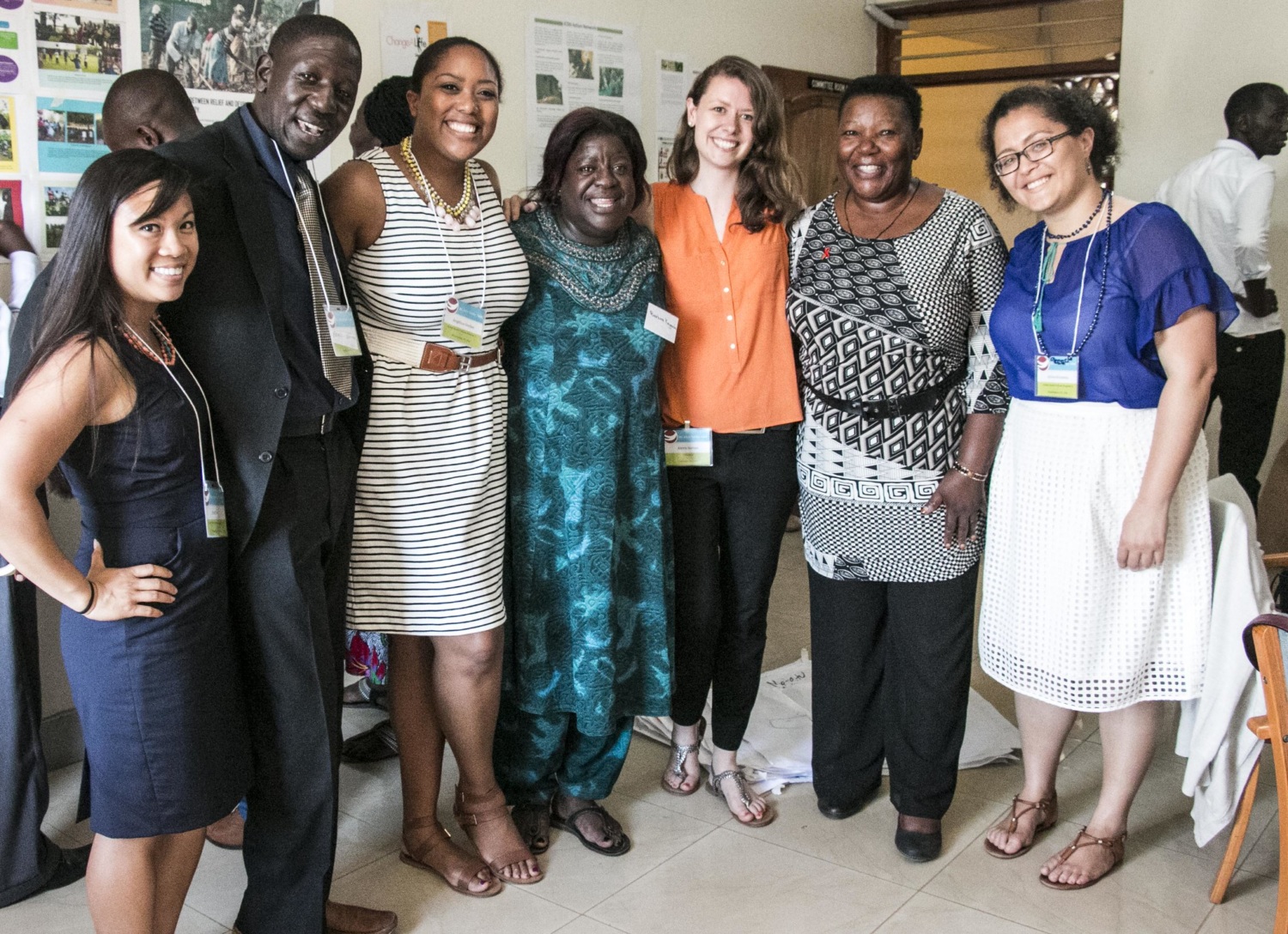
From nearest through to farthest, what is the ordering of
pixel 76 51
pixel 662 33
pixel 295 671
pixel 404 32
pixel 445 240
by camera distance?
1. pixel 295 671
2. pixel 445 240
3. pixel 76 51
4. pixel 404 32
5. pixel 662 33

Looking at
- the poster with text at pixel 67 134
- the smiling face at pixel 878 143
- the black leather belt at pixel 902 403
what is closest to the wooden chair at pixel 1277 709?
the black leather belt at pixel 902 403

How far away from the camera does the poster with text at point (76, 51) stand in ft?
9.65

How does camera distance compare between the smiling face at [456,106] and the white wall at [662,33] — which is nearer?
the smiling face at [456,106]

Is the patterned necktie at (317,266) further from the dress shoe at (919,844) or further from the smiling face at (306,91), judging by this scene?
the dress shoe at (919,844)

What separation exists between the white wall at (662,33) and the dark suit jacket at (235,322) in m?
1.91

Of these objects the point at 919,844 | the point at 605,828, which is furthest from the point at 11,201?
the point at 919,844

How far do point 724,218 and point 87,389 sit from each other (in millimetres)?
1372

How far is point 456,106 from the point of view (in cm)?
217

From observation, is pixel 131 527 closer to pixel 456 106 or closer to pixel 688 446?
pixel 456 106

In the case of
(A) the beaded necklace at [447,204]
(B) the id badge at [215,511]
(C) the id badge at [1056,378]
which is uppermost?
(A) the beaded necklace at [447,204]

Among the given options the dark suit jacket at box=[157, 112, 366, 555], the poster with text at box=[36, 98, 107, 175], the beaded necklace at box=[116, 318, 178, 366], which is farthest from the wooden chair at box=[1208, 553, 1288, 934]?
the poster with text at box=[36, 98, 107, 175]

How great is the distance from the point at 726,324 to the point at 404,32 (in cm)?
204

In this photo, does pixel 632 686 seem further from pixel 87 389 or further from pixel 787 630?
pixel 787 630

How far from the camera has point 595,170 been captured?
7.50 feet
